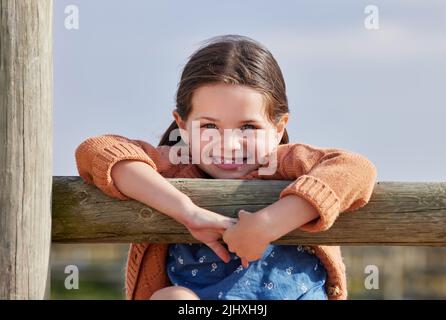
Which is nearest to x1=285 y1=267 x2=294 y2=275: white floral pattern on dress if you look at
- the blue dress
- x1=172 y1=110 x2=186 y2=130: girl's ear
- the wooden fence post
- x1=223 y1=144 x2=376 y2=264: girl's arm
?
the blue dress

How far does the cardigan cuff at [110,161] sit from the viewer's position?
3.30 m

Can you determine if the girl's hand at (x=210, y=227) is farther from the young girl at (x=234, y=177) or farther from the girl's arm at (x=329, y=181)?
the girl's arm at (x=329, y=181)

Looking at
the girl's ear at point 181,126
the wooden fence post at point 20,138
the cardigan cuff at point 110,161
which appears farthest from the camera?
the girl's ear at point 181,126

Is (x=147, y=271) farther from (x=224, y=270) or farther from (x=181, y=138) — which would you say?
(x=181, y=138)

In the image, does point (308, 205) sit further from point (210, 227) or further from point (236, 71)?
point (236, 71)

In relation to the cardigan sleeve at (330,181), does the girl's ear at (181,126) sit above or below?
above

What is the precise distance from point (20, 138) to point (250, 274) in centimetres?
84

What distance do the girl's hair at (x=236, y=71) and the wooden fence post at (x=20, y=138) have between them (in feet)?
1.89

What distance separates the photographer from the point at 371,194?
Result: 3.34 meters

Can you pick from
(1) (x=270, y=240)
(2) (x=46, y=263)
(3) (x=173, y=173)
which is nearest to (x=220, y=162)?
(3) (x=173, y=173)

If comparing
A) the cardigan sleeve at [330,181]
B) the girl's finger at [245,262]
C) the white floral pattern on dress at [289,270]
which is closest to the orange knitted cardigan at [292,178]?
the cardigan sleeve at [330,181]

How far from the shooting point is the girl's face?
11.1 ft

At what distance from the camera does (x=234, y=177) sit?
3.50 meters

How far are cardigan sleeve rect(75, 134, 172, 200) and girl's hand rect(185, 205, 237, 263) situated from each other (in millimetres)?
255
